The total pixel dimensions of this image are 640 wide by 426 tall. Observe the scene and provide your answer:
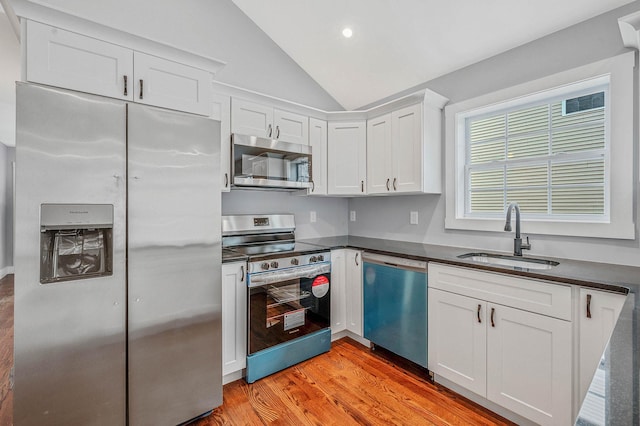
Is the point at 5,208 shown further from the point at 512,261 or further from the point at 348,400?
the point at 512,261

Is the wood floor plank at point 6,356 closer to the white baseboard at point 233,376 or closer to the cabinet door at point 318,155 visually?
the white baseboard at point 233,376

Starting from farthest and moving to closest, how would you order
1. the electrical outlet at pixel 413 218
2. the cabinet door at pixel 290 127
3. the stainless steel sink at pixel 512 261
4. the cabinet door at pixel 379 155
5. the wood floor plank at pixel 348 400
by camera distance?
the electrical outlet at pixel 413 218, the cabinet door at pixel 379 155, the cabinet door at pixel 290 127, the stainless steel sink at pixel 512 261, the wood floor plank at pixel 348 400

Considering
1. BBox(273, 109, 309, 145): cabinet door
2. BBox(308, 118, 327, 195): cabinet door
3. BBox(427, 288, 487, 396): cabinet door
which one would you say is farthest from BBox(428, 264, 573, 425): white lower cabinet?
BBox(273, 109, 309, 145): cabinet door

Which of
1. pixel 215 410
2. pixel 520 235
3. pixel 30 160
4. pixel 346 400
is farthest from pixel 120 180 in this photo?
pixel 520 235

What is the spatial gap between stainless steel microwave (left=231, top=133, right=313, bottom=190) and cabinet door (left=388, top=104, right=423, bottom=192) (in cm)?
82

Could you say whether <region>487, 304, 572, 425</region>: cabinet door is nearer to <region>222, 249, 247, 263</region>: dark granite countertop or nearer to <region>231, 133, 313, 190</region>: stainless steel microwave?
<region>222, 249, 247, 263</region>: dark granite countertop

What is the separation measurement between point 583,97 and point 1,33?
441 centimetres

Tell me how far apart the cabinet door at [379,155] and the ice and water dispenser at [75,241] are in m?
2.18

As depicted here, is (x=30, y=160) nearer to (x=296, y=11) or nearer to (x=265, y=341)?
(x=265, y=341)

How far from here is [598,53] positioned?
195 cm

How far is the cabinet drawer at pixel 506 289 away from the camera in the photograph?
5.29ft

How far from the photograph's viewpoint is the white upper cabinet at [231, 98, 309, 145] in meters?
2.51

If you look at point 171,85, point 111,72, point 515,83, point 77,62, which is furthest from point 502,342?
point 77,62

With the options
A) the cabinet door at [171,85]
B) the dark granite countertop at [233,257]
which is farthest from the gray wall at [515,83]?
the cabinet door at [171,85]
